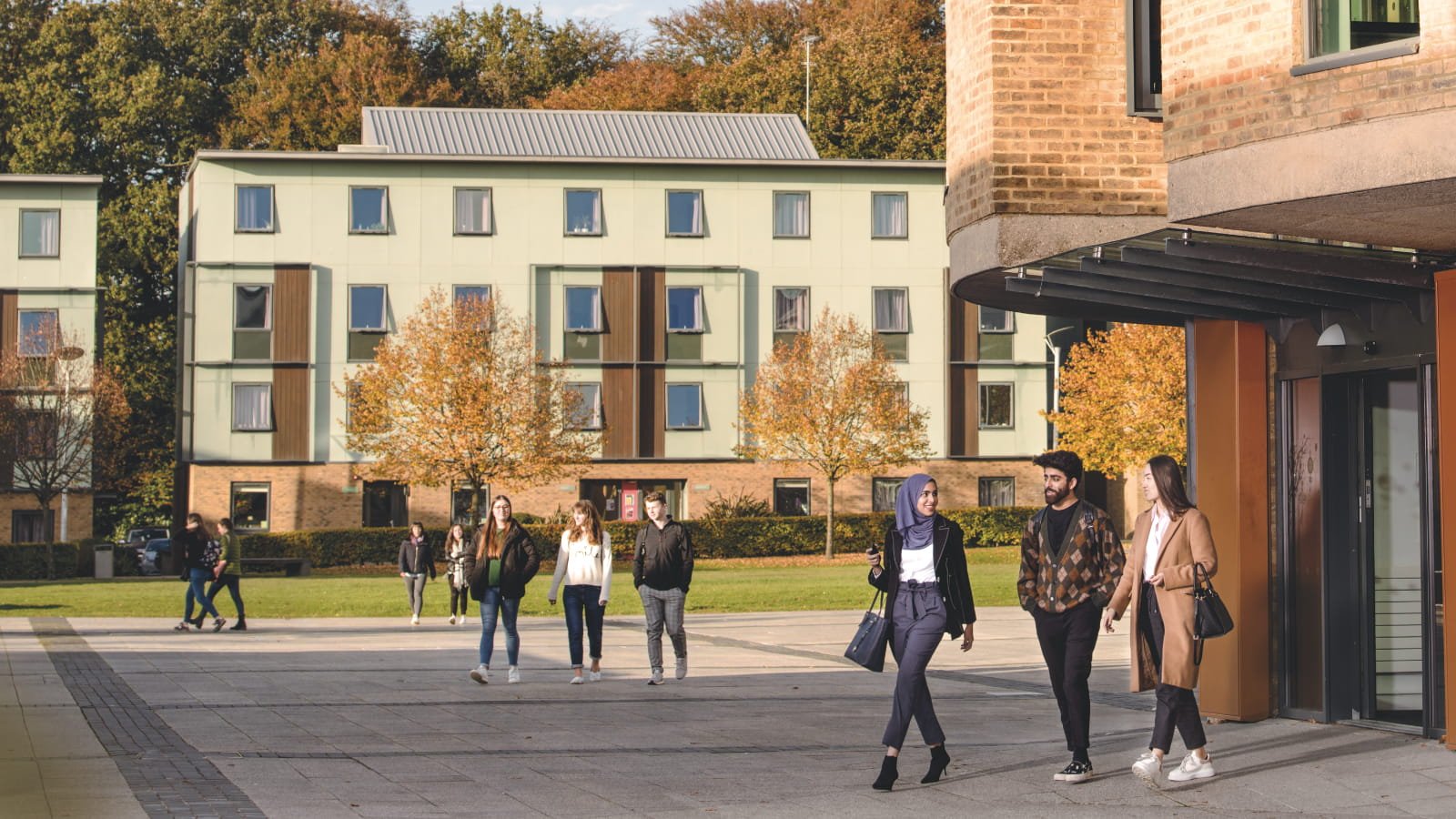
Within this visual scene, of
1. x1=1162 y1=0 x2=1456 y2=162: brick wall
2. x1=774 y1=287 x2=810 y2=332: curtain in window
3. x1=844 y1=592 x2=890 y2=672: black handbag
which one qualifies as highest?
x1=774 y1=287 x2=810 y2=332: curtain in window

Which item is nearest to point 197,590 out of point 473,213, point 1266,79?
point 1266,79

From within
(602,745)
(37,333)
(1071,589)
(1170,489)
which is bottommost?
(602,745)

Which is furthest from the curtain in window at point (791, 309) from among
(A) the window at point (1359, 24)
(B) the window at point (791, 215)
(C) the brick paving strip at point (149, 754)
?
(A) the window at point (1359, 24)

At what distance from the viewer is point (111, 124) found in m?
64.9

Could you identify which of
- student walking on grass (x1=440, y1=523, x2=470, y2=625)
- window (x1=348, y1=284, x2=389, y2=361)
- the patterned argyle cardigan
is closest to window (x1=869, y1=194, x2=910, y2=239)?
window (x1=348, y1=284, x2=389, y2=361)

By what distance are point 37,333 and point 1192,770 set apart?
168 ft

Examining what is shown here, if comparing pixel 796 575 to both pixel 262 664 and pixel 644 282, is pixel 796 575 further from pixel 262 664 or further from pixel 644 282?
pixel 262 664

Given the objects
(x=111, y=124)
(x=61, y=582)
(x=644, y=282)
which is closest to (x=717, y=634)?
(x=61, y=582)

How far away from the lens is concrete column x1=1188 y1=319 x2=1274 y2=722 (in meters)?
12.3

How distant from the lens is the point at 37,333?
2158 inches

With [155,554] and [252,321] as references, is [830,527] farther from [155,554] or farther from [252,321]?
[155,554]

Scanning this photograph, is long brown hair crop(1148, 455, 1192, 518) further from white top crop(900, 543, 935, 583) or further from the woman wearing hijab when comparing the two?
white top crop(900, 543, 935, 583)

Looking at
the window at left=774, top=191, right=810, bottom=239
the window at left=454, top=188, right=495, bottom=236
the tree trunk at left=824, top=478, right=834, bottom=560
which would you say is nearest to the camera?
the tree trunk at left=824, top=478, right=834, bottom=560

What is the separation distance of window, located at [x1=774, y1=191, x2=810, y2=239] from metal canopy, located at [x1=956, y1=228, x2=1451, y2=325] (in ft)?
140
